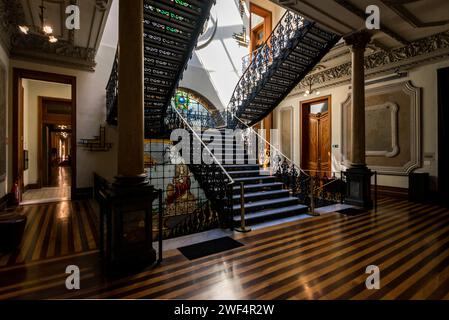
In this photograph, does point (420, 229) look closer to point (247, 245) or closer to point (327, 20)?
point (247, 245)

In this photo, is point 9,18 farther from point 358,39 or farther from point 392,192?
point 392,192

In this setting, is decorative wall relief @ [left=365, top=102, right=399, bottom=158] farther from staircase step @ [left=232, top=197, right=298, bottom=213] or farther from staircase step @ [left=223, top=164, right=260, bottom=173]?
staircase step @ [left=223, top=164, right=260, bottom=173]

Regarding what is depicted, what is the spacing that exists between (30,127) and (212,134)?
669 centimetres

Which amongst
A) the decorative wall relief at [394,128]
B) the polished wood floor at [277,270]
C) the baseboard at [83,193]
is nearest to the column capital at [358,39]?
the decorative wall relief at [394,128]

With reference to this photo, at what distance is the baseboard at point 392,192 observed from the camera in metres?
6.83

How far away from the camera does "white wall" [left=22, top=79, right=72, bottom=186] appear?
8.18 m

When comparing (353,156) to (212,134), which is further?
(212,134)

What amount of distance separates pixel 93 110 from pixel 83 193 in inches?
103

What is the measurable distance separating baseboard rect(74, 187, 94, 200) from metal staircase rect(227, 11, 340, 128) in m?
Result: 4.99

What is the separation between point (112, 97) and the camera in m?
6.55

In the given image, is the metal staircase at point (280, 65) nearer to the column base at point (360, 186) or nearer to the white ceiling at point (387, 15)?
the white ceiling at point (387, 15)

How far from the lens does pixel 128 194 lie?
2740 millimetres

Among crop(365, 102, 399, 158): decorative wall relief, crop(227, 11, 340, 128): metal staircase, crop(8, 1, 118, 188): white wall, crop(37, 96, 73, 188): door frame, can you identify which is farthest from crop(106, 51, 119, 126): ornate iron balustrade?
crop(365, 102, 399, 158): decorative wall relief

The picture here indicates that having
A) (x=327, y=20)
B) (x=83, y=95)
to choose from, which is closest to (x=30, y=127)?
(x=83, y=95)
